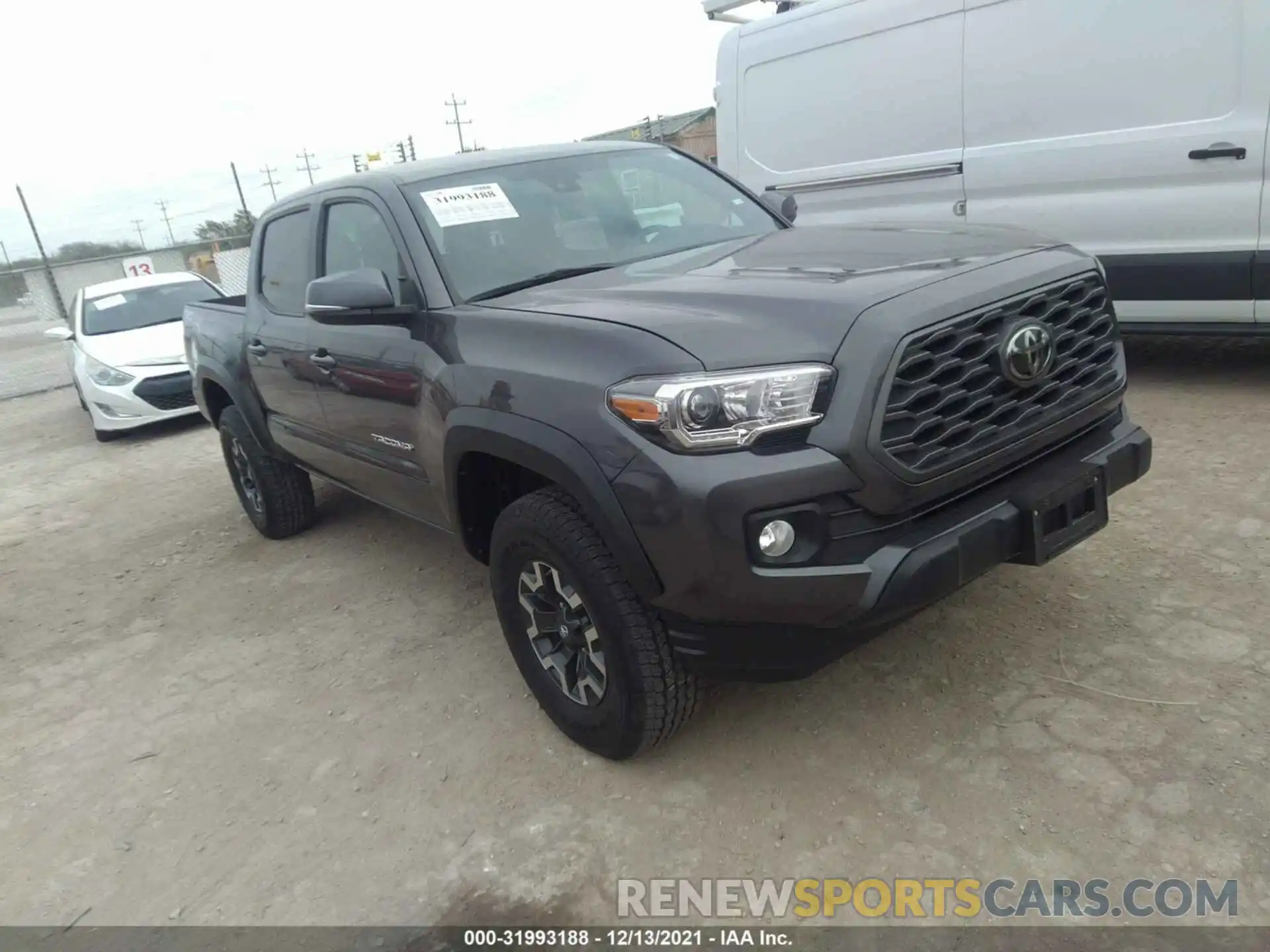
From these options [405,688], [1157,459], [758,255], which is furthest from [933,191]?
[405,688]

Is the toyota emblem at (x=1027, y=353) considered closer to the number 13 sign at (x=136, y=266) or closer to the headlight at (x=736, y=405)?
the headlight at (x=736, y=405)

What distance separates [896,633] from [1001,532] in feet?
3.24

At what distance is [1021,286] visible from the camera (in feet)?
8.05

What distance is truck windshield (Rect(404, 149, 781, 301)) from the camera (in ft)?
10.3

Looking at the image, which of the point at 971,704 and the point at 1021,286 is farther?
the point at 971,704

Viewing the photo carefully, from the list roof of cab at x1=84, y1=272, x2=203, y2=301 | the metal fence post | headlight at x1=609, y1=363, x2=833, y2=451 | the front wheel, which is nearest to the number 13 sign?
the metal fence post

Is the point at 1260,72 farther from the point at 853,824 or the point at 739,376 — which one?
the point at 853,824

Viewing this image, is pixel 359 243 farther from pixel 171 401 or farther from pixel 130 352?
pixel 130 352

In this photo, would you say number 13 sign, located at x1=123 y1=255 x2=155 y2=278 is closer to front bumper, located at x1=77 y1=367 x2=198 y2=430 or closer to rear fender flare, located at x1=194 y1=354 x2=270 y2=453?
front bumper, located at x1=77 y1=367 x2=198 y2=430

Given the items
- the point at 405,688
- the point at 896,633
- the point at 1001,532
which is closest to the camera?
the point at 1001,532

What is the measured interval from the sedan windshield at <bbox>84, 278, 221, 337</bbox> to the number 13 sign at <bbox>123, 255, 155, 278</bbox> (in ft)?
30.8

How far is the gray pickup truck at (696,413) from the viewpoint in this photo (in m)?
2.15

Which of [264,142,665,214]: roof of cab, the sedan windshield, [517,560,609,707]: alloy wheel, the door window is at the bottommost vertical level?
[517,560,609,707]: alloy wheel

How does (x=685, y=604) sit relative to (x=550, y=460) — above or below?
below
